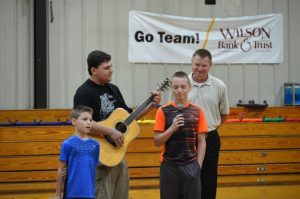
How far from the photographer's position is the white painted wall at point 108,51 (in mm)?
9250

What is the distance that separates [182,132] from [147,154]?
184 inches

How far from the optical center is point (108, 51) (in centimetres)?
970

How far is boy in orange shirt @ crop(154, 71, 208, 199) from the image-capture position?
12.3 feet

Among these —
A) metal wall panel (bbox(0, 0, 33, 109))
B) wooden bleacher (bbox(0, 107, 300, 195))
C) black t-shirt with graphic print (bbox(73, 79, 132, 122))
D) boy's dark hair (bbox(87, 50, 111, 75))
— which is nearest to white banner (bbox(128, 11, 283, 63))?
wooden bleacher (bbox(0, 107, 300, 195))

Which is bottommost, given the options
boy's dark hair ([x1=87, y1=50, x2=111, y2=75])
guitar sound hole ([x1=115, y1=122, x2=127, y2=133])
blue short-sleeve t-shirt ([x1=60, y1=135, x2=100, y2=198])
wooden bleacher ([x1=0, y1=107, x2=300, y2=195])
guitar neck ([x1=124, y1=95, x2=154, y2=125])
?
wooden bleacher ([x1=0, y1=107, x2=300, y2=195])

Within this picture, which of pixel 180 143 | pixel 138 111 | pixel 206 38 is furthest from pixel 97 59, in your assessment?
pixel 206 38

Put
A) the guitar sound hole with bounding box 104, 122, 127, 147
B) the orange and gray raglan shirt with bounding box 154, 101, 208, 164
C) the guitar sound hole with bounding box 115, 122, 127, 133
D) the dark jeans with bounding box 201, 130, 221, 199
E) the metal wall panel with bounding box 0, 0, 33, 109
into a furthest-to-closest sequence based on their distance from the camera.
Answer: the metal wall panel with bounding box 0, 0, 33, 109 < the dark jeans with bounding box 201, 130, 221, 199 < the guitar sound hole with bounding box 115, 122, 127, 133 < the guitar sound hole with bounding box 104, 122, 127, 147 < the orange and gray raglan shirt with bounding box 154, 101, 208, 164

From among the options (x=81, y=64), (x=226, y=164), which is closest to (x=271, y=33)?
(x=226, y=164)

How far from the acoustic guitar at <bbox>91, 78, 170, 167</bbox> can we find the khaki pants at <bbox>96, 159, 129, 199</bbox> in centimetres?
9

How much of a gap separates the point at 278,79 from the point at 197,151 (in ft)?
23.0

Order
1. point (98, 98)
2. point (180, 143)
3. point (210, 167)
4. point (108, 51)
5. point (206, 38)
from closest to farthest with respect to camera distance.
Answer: point (180, 143), point (98, 98), point (210, 167), point (108, 51), point (206, 38)

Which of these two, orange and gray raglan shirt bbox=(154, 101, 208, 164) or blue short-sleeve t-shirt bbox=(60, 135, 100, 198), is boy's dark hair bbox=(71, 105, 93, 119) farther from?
orange and gray raglan shirt bbox=(154, 101, 208, 164)

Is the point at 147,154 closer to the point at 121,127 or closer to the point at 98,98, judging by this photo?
the point at 121,127

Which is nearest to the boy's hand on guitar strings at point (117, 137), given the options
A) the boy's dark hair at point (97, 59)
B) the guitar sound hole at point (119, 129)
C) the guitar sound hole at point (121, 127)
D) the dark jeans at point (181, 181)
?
the guitar sound hole at point (119, 129)
